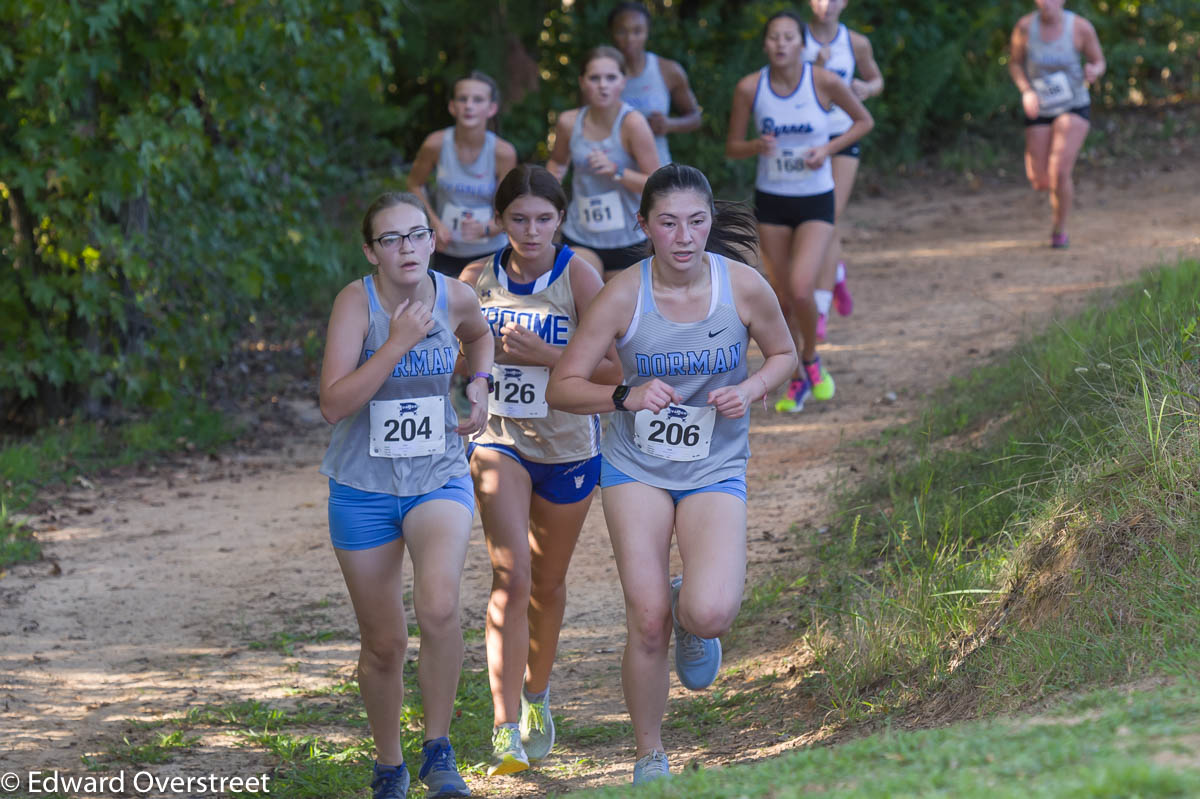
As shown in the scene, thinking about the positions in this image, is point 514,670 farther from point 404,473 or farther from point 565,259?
point 565,259

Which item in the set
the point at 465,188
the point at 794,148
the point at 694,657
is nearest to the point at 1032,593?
the point at 694,657

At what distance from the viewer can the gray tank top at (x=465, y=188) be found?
7223mm

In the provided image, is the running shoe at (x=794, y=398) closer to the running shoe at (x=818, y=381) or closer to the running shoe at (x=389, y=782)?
the running shoe at (x=818, y=381)

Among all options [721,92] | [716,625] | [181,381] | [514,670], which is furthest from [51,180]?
[721,92]

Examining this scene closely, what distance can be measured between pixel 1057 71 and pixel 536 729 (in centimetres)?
760

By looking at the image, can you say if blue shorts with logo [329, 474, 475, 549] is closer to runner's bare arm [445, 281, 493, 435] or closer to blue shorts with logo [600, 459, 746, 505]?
runner's bare arm [445, 281, 493, 435]

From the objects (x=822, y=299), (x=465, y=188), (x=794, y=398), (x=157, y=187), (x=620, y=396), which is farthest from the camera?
(x=157, y=187)

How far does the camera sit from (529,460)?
15.3ft

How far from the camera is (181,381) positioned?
9359 mm

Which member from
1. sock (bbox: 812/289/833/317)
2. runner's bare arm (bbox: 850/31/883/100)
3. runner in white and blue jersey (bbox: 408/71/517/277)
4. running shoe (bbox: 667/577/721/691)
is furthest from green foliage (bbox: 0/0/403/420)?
running shoe (bbox: 667/577/721/691)

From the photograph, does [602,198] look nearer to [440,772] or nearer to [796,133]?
[796,133]

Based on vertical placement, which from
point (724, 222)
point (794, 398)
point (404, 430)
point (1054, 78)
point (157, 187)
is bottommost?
point (794, 398)

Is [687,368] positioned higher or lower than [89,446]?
higher

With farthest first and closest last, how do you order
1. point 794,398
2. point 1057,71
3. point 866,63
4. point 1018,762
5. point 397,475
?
point 1057,71, point 866,63, point 794,398, point 397,475, point 1018,762
